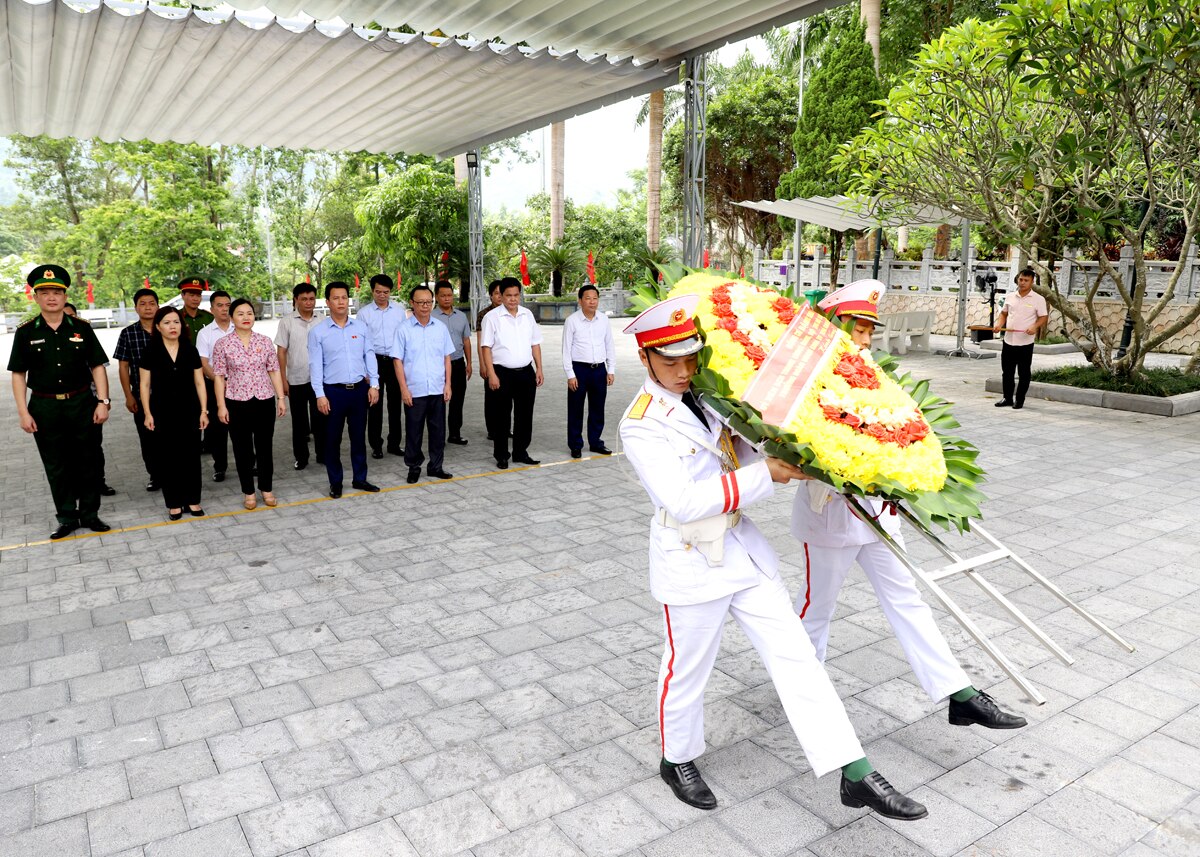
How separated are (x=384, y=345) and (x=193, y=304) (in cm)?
165

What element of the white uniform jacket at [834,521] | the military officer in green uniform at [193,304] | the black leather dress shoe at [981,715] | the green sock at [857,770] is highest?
the military officer in green uniform at [193,304]

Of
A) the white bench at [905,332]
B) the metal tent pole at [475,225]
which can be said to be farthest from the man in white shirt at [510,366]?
the white bench at [905,332]

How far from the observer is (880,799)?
286 centimetres

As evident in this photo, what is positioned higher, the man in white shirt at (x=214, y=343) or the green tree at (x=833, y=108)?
the green tree at (x=833, y=108)

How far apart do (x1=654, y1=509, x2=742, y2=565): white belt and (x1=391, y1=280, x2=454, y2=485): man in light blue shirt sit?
4964 millimetres

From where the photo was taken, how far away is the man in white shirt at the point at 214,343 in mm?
7344

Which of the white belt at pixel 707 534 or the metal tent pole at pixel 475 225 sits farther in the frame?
the metal tent pole at pixel 475 225

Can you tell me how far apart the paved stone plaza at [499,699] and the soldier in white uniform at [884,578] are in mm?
156

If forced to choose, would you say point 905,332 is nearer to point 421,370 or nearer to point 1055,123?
point 1055,123

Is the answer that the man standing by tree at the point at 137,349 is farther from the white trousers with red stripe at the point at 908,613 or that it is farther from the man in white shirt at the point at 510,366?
the white trousers with red stripe at the point at 908,613

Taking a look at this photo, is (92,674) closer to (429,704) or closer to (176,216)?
(429,704)

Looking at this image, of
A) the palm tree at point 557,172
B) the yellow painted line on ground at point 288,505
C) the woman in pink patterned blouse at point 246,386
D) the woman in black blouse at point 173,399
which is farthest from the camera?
the palm tree at point 557,172

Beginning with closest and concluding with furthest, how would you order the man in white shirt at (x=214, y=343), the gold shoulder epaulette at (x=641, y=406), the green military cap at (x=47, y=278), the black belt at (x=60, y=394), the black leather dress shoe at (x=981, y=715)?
the gold shoulder epaulette at (x=641, y=406) → the black leather dress shoe at (x=981, y=715) → the green military cap at (x=47, y=278) → the black belt at (x=60, y=394) → the man in white shirt at (x=214, y=343)

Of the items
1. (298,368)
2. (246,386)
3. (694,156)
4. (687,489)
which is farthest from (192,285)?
(687,489)
